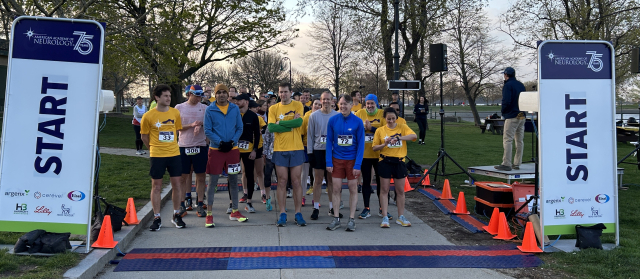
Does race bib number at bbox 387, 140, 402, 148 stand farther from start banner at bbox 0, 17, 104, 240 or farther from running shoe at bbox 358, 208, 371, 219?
start banner at bbox 0, 17, 104, 240

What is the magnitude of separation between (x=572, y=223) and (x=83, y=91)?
6.05m

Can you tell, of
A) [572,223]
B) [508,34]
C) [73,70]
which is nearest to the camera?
[73,70]

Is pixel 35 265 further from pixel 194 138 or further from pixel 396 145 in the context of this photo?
pixel 396 145

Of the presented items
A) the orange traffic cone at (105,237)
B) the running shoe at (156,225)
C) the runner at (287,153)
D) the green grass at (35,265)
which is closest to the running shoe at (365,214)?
the runner at (287,153)

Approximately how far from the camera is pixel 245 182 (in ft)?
27.4

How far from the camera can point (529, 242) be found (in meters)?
5.56

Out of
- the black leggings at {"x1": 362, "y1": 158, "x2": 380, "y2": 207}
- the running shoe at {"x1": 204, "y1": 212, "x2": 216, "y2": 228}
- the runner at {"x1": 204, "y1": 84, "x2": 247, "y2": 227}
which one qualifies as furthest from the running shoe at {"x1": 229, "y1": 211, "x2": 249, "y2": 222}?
the black leggings at {"x1": 362, "y1": 158, "x2": 380, "y2": 207}

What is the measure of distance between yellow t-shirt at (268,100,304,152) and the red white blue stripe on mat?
5.55 ft

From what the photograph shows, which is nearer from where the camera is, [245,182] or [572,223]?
[572,223]

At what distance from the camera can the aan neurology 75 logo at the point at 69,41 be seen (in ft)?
17.1

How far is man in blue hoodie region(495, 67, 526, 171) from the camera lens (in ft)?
28.7

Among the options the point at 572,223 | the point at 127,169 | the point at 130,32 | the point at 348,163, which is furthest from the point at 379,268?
the point at 130,32

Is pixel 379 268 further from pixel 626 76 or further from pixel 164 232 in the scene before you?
pixel 626 76

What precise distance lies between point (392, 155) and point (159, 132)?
131 inches
